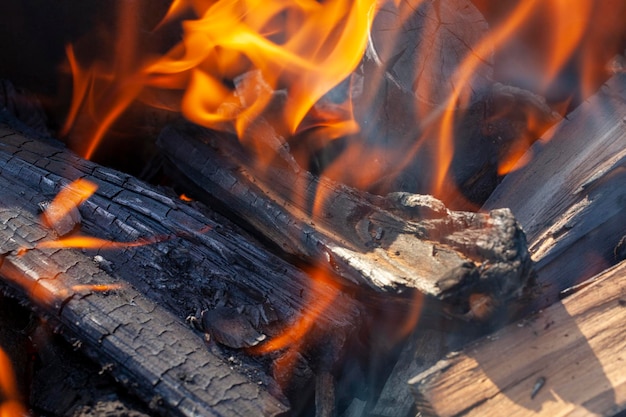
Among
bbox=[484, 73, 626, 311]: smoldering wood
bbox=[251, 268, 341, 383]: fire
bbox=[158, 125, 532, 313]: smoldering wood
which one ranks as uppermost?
bbox=[484, 73, 626, 311]: smoldering wood

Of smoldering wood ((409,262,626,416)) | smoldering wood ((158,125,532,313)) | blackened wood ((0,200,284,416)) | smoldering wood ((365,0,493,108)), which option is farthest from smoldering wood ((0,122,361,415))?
smoldering wood ((365,0,493,108))

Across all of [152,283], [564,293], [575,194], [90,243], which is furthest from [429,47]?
[90,243]

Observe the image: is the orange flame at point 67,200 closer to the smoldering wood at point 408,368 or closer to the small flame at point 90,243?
the small flame at point 90,243

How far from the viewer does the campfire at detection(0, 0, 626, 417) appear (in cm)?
183

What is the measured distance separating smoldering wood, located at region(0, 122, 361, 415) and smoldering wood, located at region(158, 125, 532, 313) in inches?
6.2

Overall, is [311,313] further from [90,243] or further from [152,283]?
[90,243]

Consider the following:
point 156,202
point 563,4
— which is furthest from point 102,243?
point 563,4

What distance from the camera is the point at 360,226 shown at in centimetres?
221

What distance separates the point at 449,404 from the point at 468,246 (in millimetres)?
489

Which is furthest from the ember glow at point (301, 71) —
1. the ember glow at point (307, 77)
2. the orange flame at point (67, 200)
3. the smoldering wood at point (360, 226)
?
the orange flame at point (67, 200)

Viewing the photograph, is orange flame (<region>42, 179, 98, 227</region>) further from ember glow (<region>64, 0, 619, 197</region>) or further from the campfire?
ember glow (<region>64, 0, 619, 197</region>)

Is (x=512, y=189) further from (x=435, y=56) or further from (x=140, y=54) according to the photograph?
(x=140, y=54)

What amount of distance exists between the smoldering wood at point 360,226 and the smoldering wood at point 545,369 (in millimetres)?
180

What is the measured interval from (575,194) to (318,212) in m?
0.99
